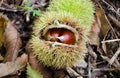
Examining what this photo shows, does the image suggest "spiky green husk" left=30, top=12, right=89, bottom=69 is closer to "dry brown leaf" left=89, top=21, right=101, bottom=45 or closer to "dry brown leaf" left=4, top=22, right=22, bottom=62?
"dry brown leaf" left=4, top=22, right=22, bottom=62

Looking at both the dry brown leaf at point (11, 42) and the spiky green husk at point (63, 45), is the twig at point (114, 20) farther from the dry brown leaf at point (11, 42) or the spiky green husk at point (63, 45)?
the dry brown leaf at point (11, 42)

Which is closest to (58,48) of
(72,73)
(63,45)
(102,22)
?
(63,45)

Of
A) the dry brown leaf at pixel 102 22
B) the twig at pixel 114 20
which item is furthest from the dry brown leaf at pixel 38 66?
the twig at pixel 114 20

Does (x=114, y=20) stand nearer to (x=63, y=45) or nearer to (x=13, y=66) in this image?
(x=63, y=45)

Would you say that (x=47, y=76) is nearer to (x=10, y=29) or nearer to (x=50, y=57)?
(x=50, y=57)

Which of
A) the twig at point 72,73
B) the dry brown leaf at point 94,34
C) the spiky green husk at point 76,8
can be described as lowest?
the twig at point 72,73

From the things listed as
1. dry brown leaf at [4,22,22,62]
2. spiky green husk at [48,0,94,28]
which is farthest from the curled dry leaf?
dry brown leaf at [4,22,22,62]

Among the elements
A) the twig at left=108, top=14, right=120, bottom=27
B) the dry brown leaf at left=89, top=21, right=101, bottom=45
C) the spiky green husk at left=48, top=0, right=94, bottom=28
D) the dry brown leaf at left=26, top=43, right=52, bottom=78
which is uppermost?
the spiky green husk at left=48, top=0, right=94, bottom=28

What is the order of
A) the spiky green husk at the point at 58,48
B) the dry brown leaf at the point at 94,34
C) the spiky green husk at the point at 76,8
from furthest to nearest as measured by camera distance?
the dry brown leaf at the point at 94,34, the spiky green husk at the point at 76,8, the spiky green husk at the point at 58,48

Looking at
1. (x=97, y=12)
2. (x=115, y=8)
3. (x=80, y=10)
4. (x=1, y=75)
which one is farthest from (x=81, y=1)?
(x=1, y=75)
